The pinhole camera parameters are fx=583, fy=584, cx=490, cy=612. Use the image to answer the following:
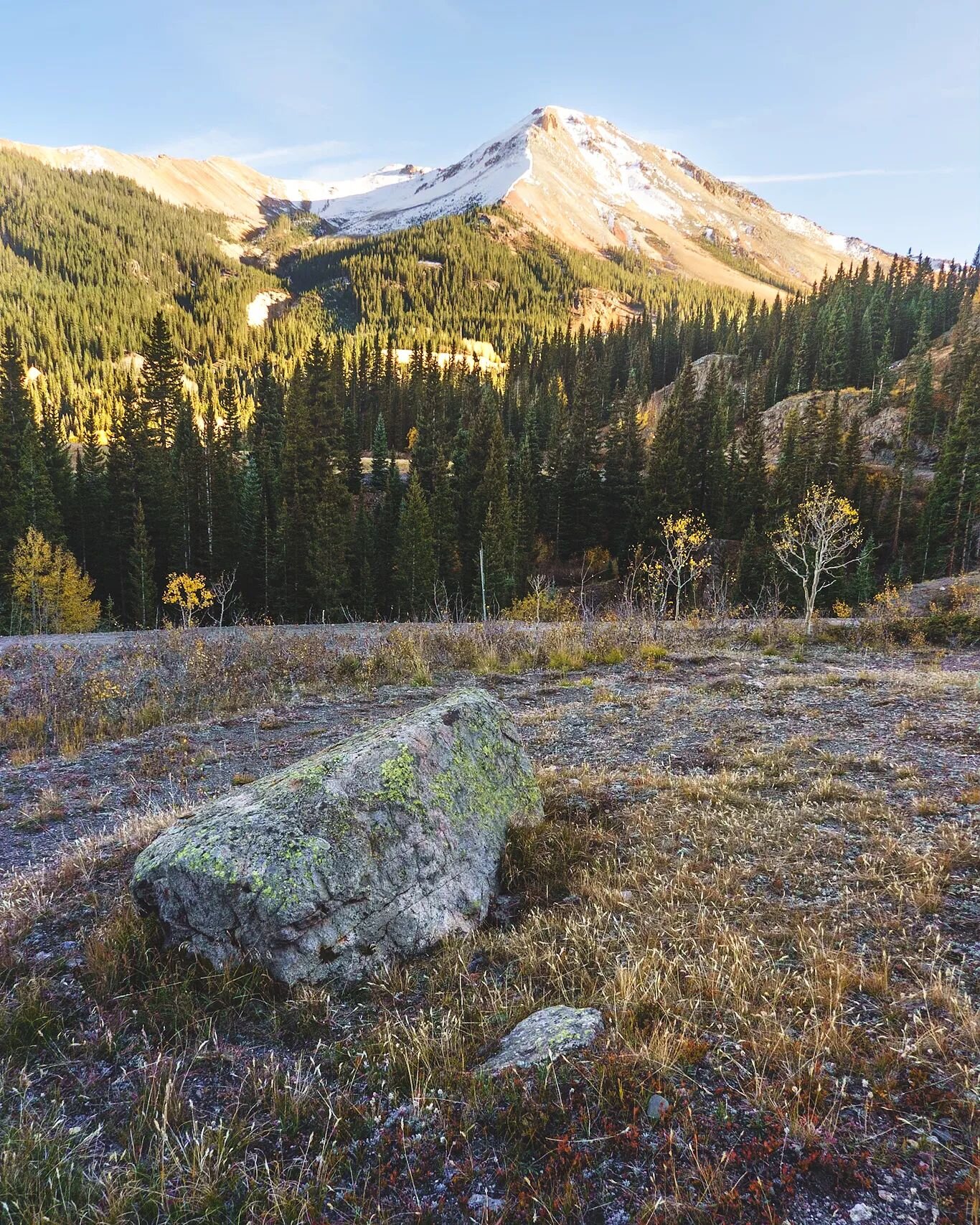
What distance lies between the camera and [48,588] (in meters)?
36.2

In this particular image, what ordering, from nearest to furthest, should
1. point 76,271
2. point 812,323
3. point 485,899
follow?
point 485,899 < point 812,323 < point 76,271

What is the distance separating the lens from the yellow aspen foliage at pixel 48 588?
35094mm

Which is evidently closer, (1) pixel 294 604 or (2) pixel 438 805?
(2) pixel 438 805

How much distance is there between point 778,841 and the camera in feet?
17.2

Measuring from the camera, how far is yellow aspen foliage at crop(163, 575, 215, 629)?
26828 millimetres

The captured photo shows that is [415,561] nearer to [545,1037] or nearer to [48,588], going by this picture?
[48,588]

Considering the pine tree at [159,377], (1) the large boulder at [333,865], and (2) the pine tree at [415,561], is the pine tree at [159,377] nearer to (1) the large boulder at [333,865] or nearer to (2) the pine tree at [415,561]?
(2) the pine tree at [415,561]

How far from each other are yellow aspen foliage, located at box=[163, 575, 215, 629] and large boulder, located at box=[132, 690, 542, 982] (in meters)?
19.3

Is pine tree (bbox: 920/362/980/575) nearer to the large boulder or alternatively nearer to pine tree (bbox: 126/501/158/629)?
the large boulder

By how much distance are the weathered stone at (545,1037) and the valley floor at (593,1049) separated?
0.08m

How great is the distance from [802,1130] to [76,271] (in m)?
249

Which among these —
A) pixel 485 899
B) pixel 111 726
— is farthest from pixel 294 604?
pixel 485 899

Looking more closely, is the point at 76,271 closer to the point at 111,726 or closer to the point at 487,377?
the point at 487,377

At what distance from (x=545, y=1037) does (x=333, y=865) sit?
1.73m
